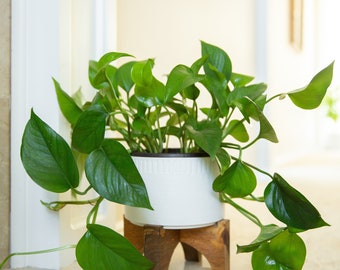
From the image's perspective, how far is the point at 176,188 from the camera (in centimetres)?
84

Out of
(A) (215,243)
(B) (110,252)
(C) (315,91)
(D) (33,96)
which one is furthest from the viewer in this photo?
(D) (33,96)

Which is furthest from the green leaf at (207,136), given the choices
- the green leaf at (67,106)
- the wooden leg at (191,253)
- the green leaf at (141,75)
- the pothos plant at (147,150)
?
the wooden leg at (191,253)

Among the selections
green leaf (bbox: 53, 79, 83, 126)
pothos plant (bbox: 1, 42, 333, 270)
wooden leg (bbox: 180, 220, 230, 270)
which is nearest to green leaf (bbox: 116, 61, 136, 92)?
pothos plant (bbox: 1, 42, 333, 270)

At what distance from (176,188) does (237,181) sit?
12cm

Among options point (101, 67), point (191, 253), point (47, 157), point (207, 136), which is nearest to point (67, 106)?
point (101, 67)

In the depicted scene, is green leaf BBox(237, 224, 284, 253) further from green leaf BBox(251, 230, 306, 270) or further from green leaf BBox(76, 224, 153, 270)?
green leaf BBox(76, 224, 153, 270)

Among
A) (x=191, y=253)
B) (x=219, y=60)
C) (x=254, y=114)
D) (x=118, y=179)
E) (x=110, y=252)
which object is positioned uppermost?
(x=219, y=60)

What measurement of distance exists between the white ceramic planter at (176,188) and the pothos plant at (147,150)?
49 millimetres

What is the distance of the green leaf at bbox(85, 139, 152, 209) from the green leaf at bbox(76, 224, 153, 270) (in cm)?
5

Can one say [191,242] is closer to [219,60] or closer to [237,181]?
[237,181]

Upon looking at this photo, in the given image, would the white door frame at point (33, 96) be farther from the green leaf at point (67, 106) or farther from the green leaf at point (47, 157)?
the green leaf at point (47, 157)

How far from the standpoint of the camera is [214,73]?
864 millimetres

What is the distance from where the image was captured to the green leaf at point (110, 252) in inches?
26.8

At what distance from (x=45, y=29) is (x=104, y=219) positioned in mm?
516
